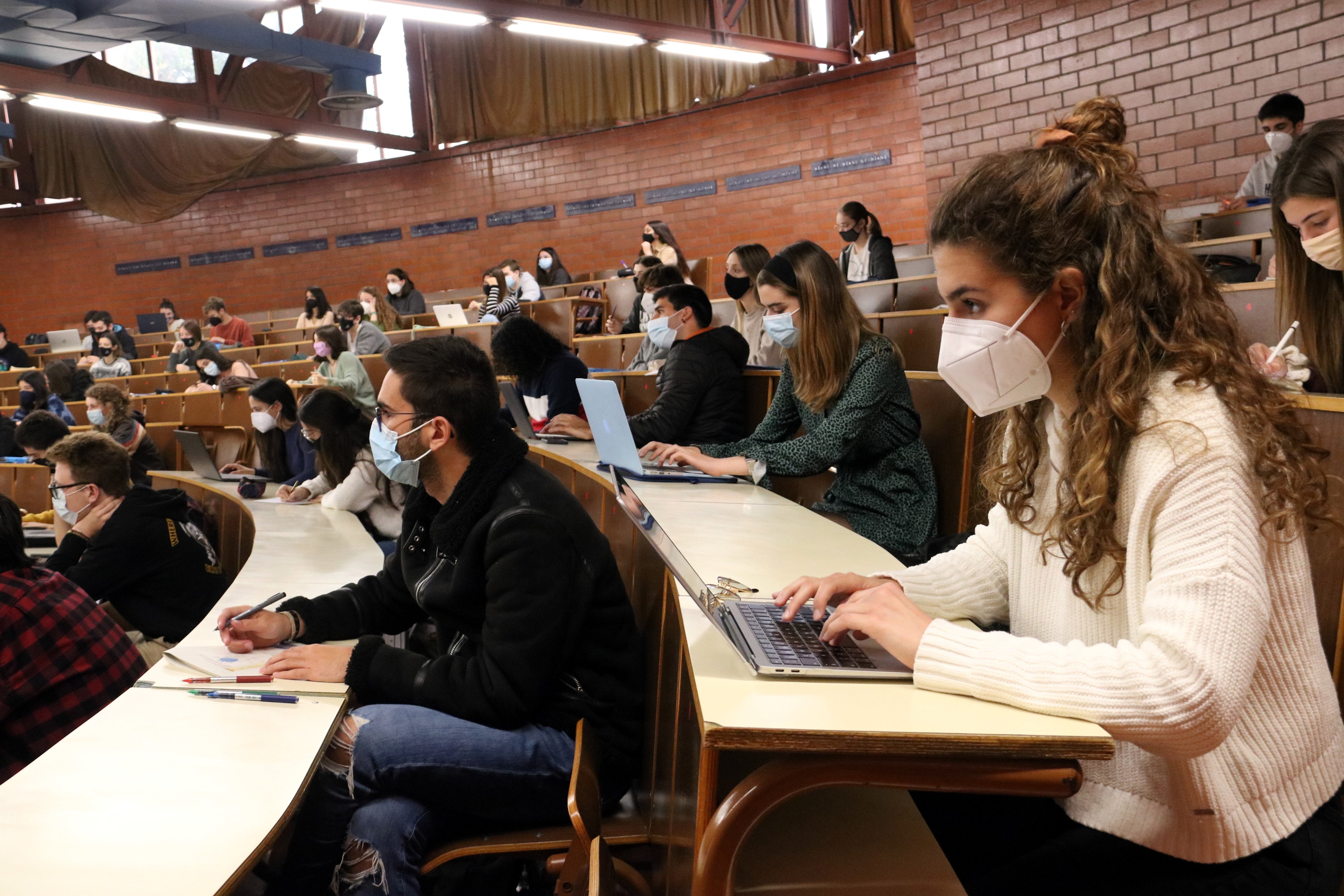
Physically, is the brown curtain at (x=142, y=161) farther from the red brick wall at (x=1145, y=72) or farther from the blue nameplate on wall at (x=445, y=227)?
the red brick wall at (x=1145, y=72)

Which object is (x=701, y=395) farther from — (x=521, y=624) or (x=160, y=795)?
(x=160, y=795)

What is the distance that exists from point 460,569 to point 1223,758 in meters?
1.19

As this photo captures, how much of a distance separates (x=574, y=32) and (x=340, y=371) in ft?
10.8

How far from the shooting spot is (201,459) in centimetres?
491

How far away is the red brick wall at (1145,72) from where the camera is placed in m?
5.68

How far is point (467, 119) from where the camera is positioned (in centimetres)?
1218

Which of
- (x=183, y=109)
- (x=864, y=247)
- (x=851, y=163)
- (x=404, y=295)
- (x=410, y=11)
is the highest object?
(x=183, y=109)

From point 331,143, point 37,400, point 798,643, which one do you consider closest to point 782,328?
point 798,643

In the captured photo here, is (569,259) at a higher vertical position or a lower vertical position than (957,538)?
higher

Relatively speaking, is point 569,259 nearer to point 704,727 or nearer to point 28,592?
point 28,592

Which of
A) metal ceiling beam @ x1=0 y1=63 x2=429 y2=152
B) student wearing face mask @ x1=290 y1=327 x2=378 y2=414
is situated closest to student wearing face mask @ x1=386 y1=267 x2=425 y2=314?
metal ceiling beam @ x1=0 y1=63 x2=429 y2=152

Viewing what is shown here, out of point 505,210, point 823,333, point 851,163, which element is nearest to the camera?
point 823,333

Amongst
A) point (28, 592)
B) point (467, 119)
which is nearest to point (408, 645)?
point (28, 592)

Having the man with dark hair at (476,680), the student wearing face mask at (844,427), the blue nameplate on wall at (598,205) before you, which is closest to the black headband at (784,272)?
the student wearing face mask at (844,427)
